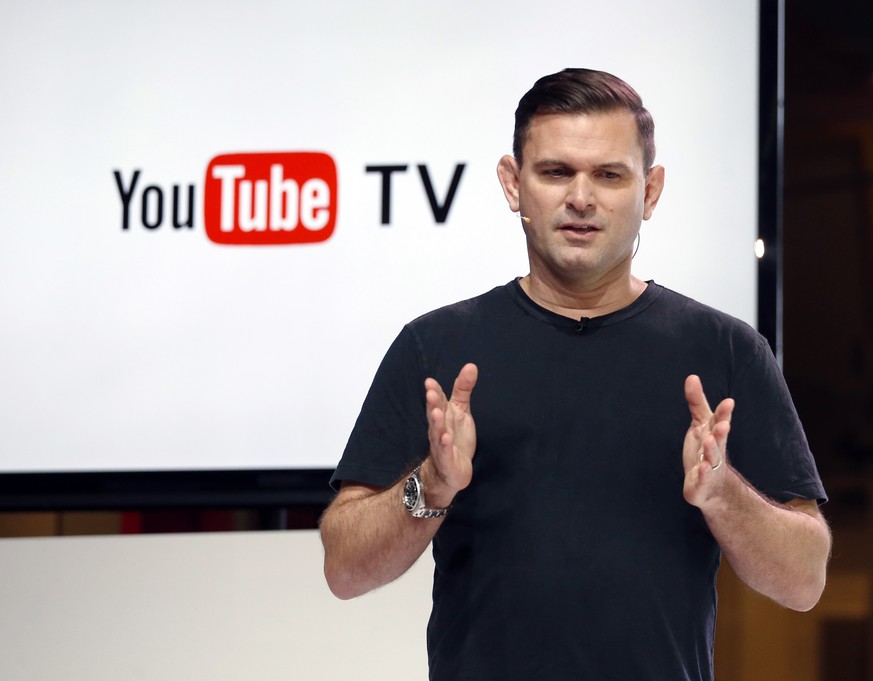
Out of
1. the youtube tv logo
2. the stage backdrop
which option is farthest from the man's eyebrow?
the youtube tv logo

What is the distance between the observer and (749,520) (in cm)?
109

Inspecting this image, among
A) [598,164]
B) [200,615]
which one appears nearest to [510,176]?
[598,164]

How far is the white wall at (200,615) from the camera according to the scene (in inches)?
81.6

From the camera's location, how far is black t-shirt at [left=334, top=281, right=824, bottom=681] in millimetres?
1152

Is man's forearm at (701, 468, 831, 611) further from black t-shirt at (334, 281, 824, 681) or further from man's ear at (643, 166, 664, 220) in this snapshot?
man's ear at (643, 166, 664, 220)

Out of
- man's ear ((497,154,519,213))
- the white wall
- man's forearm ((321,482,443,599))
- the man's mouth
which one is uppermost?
man's ear ((497,154,519,213))

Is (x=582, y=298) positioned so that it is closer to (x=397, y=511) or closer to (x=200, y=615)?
(x=397, y=511)

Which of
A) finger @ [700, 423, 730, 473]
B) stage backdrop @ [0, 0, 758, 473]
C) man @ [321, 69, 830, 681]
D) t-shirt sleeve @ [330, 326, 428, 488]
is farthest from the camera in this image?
stage backdrop @ [0, 0, 758, 473]

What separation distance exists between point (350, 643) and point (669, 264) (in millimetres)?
1008

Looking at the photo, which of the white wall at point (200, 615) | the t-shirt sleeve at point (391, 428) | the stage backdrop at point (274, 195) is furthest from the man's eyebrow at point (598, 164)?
the white wall at point (200, 615)

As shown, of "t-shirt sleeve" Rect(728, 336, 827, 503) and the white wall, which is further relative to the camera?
the white wall

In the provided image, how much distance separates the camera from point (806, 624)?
2072 millimetres

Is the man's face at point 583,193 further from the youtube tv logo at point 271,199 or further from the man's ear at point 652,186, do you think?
the youtube tv logo at point 271,199

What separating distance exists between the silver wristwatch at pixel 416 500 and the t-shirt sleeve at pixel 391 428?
0.36 feet
